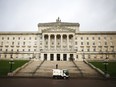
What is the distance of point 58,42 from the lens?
313ft

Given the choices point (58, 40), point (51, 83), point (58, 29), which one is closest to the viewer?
point (51, 83)

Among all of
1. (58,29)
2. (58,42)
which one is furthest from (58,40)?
(58,29)

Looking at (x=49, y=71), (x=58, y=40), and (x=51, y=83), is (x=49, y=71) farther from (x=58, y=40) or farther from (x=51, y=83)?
(x=58, y=40)

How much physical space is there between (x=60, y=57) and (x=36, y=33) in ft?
71.0

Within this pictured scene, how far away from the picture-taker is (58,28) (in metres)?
93.3

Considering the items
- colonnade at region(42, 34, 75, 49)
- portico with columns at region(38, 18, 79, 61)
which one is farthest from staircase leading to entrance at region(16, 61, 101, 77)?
colonnade at region(42, 34, 75, 49)

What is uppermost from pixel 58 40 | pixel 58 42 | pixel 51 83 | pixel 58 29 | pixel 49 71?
pixel 58 29

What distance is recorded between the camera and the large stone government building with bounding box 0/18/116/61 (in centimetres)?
9212

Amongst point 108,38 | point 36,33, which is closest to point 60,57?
point 36,33

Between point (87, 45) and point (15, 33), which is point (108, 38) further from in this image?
point (15, 33)

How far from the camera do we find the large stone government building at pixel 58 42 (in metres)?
92.1

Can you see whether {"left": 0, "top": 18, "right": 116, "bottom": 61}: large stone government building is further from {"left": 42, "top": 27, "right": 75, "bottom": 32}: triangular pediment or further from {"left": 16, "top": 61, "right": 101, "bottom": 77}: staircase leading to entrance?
{"left": 16, "top": 61, "right": 101, "bottom": 77}: staircase leading to entrance

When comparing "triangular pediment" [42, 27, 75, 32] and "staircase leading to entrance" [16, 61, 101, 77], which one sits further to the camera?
"triangular pediment" [42, 27, 75, 32]

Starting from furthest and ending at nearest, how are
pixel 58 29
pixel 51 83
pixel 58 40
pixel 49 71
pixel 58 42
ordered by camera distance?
pixel 58 40
pixel 58 42
pixel 58 29
pixel 49 71
pixel 51 83
